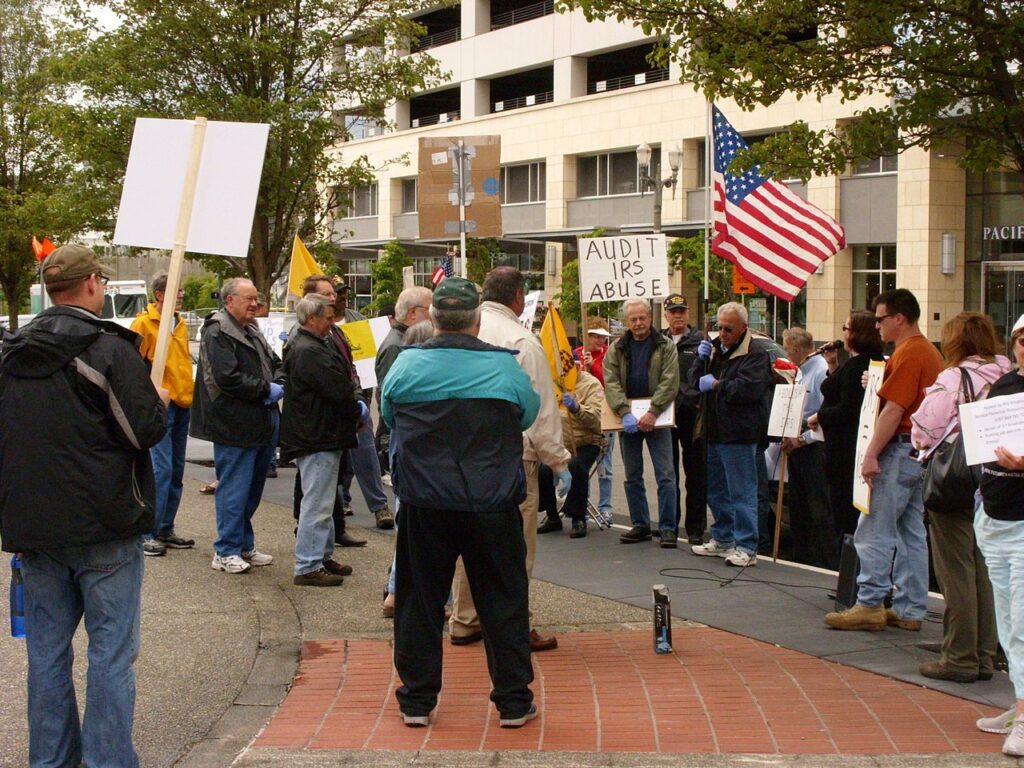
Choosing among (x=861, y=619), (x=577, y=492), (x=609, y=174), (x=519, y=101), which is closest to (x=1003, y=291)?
(x=609, y=174)

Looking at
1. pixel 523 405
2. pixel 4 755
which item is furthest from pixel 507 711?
pixel 4 755

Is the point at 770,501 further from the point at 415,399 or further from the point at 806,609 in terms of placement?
the point at 415,399

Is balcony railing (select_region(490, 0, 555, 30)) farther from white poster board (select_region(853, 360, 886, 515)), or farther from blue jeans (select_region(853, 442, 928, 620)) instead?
blue jeans (select_region(853, 442, 928, 620))

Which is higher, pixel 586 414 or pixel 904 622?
pixel 586 414

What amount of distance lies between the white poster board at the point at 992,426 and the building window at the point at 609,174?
37959mm

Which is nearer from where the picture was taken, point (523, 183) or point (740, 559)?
point (740, 559)

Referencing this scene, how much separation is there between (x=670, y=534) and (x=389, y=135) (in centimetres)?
4815

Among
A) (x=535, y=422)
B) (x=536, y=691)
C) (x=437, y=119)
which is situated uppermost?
(x=437, y=119)

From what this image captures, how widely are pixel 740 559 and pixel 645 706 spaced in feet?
11.0

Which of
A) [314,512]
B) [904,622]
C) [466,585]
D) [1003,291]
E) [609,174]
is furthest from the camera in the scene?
[609,174]

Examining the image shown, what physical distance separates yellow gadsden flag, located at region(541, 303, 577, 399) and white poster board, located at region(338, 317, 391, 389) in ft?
5.89

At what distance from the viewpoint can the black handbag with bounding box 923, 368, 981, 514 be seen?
5.92 meters

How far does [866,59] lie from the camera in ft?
32.8

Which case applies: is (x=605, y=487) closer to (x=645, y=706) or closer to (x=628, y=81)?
(x=645, y=706)
